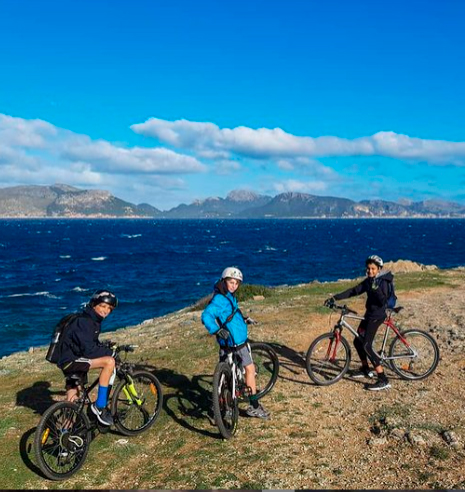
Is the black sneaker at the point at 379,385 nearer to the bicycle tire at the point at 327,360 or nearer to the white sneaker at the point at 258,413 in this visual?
the bicycle tire at the point at 327,360

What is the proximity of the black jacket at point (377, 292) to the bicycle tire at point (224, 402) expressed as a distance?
12.2 ft

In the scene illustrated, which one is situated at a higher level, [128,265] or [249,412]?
[249,412]

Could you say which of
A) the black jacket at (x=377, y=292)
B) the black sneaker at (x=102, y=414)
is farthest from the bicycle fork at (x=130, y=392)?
the black jacket at (x=377, y=292)

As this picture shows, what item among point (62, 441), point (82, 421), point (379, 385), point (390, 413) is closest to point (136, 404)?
point (82, 421)

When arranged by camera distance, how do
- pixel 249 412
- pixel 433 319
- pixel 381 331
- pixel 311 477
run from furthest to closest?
pixel 433 319 → pixel 381 331 → pixel 249 412 → pixel 311 477

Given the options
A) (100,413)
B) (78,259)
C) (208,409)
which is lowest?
(78,259)

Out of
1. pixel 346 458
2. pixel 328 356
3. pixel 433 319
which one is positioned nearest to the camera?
pixel 346 458

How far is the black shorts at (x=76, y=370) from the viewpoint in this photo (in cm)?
761

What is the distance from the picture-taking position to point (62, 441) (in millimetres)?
7391

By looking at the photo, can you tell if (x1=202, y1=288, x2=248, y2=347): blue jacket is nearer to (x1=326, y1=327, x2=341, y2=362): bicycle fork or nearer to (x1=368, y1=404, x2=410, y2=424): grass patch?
(x1=368, y1=404, x2=410, y2=424): grass patch

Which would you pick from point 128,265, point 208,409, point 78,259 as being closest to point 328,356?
point 208,409

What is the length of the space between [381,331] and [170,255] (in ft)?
288

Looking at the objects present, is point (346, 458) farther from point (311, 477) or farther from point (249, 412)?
point (249, 412)

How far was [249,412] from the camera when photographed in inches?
372
